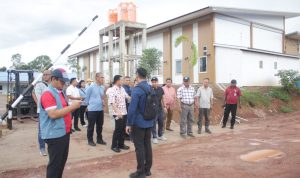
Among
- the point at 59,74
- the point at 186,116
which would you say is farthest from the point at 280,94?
the point at 59,74

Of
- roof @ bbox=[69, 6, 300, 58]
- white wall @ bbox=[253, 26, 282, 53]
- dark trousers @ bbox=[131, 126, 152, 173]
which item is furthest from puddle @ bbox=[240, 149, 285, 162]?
→ white wall @ bbox=[253, 26, 282, 53]

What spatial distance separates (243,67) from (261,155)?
13.4 m

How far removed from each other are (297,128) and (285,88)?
31.0 ft

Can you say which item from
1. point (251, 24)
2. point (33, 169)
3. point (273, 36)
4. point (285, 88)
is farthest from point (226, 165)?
point (273, 36)

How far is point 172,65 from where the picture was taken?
24844 millimetres

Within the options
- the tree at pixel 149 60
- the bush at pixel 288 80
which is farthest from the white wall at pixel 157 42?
the bush at pixel 288 80

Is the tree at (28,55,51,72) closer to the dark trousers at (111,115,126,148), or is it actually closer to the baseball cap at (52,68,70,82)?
the dark trousers at (111,115,126,148)

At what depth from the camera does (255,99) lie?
17234mm

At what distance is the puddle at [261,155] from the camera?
6.94 metres

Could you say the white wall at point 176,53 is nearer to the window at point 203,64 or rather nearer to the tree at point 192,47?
the tree at point 192,47

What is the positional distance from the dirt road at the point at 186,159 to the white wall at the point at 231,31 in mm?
12345

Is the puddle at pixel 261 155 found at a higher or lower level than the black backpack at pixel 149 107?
lower

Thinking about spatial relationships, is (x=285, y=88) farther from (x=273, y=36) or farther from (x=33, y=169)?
(x=33, y=169)

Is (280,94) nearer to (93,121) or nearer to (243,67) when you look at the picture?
(243,67)
